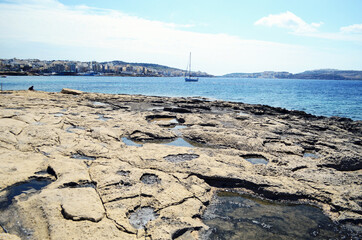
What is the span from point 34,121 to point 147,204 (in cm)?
627

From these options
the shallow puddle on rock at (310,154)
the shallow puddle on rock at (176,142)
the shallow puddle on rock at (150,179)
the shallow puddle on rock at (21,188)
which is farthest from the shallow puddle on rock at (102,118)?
the shallow puddle on rock at (310,154)

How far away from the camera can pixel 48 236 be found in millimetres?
2723

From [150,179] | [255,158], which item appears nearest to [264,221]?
[150,179]

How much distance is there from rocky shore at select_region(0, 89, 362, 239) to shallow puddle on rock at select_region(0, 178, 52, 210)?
1cm

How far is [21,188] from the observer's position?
383cm

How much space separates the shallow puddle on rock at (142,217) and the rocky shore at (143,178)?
14 millimetres

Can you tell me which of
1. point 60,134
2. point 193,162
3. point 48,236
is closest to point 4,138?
point 60,134

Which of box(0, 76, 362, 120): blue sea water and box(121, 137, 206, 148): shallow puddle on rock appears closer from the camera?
box(121, 137, 206, 148): shallow puddle on rock

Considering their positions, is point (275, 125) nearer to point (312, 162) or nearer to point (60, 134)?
point (312, 162)

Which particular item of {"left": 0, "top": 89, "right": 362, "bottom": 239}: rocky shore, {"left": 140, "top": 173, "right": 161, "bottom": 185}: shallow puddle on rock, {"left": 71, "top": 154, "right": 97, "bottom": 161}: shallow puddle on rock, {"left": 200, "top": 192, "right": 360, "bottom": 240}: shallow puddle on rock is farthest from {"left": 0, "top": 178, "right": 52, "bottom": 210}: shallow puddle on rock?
{"left": 200, "top": 192, "right": 360, "bottom": 240}: shallow puddle on rock

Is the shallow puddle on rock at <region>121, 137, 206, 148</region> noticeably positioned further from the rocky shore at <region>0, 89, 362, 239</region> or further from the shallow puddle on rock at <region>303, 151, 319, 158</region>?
the shallow puddle on rock at <region>303, 151, 319, 158</region>

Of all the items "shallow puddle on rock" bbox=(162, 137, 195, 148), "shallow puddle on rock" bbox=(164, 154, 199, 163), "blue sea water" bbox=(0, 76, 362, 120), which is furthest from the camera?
"blue sea water" bbox=(0, 76, 362, 120)

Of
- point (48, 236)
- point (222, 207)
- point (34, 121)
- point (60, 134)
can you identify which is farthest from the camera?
point (34, 121)

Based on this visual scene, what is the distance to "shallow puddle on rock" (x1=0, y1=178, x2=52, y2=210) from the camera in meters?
3.38
